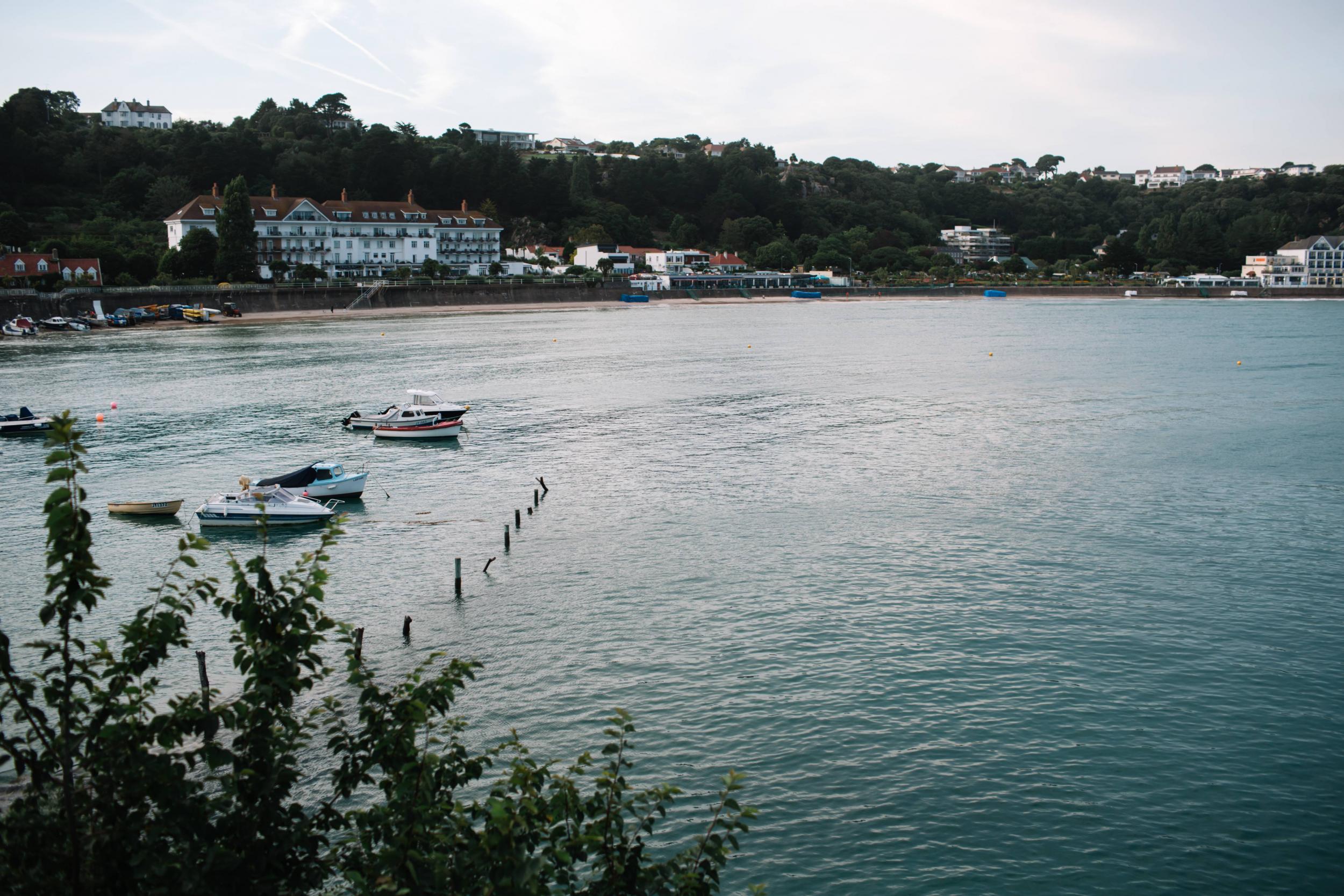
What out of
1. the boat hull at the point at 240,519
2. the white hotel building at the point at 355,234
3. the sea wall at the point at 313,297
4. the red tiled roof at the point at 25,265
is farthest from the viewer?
the white hotel building at the point at 355,234

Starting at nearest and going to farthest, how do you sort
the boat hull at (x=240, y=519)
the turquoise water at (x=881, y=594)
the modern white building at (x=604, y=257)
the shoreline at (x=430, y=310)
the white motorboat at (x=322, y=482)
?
the turquoise water at (x=881, y=594) < the boat hull at (x=240, y=519) < the white motorboat at (x=322, y=482) < the shoreline at (x=430, y=310) < the modern white building at (x=604, y=257)

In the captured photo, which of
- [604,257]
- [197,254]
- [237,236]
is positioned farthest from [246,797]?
[604,257]

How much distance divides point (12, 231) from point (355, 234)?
45.8 m

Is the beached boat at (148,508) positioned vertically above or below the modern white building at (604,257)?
below

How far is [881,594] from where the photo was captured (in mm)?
27250

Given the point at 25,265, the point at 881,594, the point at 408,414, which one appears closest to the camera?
the point at 881,594

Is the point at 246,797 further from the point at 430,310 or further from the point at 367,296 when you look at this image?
the point at 430,310

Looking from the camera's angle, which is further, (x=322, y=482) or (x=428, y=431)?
(x=428, y=431)

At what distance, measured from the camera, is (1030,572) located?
29.0 meters

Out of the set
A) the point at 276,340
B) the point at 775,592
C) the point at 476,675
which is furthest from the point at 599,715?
the point at 276,340

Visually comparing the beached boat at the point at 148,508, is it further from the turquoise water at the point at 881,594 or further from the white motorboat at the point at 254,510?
the white motorboat at the point at 254,510

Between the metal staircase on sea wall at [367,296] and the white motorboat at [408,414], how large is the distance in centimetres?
8662

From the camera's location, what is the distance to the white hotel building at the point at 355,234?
141 metres

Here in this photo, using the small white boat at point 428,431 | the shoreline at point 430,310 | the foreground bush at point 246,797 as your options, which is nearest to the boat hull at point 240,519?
the small white boat at point 428,431
